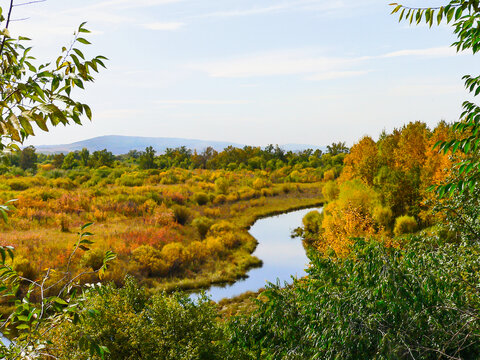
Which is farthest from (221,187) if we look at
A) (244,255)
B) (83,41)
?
(83,41)

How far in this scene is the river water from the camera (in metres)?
22.6

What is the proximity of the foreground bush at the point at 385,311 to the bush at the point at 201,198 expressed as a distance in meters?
37.3

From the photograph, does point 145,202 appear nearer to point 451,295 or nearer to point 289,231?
point 289,231

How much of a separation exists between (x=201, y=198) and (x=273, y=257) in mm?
18909

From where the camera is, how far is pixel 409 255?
280 inches

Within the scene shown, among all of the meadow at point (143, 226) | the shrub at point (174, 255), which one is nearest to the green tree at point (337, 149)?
the meadow at point (143, 226)

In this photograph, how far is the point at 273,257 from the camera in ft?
94.3

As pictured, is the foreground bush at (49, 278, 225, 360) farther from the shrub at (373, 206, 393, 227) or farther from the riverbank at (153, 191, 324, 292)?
the shrub at (373, 206, 393, 227)

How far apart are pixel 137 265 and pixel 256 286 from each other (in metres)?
7.69

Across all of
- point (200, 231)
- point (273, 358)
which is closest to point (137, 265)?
point (200, 231)

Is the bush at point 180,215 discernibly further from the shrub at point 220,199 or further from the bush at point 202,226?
the shrub at point 220,199

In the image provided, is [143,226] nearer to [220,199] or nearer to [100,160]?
[220,199]

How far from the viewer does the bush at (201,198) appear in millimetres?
45053

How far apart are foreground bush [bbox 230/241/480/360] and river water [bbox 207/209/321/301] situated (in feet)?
26.6
